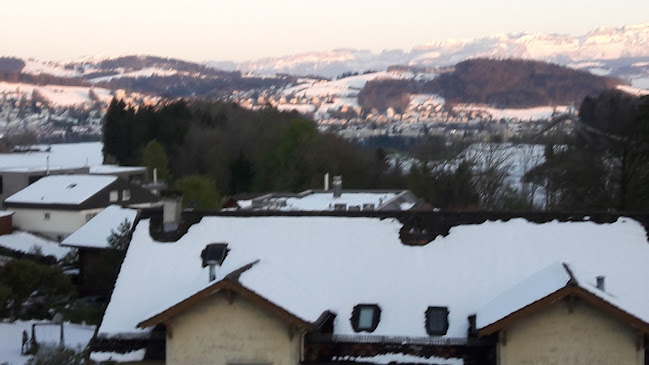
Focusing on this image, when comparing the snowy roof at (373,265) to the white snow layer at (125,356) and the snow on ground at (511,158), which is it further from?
→ the snow on ground at (511,158)

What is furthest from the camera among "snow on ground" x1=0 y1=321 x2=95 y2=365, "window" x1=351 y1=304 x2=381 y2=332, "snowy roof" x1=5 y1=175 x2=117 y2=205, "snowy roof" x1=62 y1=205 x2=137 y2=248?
"snowy roof" x1=5 y1=175 x2=117 y2=205

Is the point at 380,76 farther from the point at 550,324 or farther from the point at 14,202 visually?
the point at 550,324

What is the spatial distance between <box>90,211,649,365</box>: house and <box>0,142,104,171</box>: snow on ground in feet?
181

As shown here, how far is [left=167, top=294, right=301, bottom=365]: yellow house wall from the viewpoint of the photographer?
43.8 feet

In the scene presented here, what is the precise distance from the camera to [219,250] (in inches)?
596

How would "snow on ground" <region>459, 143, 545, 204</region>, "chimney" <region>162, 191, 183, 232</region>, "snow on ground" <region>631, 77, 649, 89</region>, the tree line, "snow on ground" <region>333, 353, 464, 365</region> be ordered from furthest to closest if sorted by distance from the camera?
"snow on ground" <region>631, 77, 649, 89</region>, "snow on ground" <region>459, 143, 545, 204</region>, the tree line, "chimney" <region>162, 191, 183, 232</region>, "snow on ground" <region>333, 353, 464, 365</region>

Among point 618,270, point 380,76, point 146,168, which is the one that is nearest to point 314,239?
point 618,270

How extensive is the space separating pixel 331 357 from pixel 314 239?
258cm

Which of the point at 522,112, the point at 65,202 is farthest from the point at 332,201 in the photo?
the point at 522,112

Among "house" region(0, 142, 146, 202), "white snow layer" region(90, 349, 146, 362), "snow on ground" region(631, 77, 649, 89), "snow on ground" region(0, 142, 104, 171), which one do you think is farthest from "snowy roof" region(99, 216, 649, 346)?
"snow on ground" region(631, 77, 649, 89)

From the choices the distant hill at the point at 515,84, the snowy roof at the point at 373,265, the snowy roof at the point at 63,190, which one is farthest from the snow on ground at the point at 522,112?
the snowy roof at the point at 373,265

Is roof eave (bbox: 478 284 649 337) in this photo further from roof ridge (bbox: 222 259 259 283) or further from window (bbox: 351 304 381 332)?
roof ridge (bbox: 222 259 259 283)

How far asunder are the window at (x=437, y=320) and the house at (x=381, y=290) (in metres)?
0.02

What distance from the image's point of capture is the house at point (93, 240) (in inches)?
1451
